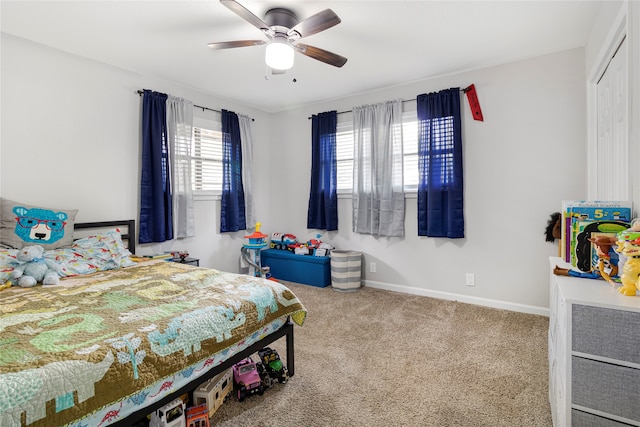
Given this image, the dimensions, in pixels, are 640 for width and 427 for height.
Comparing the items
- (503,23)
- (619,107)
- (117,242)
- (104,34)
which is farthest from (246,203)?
(619,107)

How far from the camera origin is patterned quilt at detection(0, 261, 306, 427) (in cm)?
104

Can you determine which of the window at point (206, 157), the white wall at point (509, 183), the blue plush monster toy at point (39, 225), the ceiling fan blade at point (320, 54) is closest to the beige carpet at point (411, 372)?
the white wall at point (509, 183)

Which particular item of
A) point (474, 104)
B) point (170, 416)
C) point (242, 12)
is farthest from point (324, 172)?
point (170, 416)

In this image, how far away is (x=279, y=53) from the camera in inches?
90.4

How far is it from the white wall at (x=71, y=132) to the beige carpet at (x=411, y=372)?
7.31ft

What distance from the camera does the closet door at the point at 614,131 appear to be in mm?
1912

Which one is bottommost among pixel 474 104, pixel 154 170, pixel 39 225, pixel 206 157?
pixel 39 225

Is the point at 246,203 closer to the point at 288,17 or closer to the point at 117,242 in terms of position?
the point at 117,242

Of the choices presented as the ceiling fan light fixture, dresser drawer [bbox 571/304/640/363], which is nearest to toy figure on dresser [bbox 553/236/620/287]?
dresser drawer [bbox 571/304/640/363]

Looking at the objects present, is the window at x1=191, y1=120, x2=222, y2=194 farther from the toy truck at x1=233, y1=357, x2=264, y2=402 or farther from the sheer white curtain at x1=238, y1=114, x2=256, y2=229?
the toy truck at x1=233, y1=357, x2=264, y2=402

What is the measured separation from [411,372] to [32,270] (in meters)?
2.59

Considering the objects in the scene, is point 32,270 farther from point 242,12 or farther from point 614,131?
point 614,131

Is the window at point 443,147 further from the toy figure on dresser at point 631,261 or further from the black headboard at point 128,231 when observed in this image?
the black headboard at point 128,231

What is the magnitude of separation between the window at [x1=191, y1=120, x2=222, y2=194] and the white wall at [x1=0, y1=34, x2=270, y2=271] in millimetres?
493
